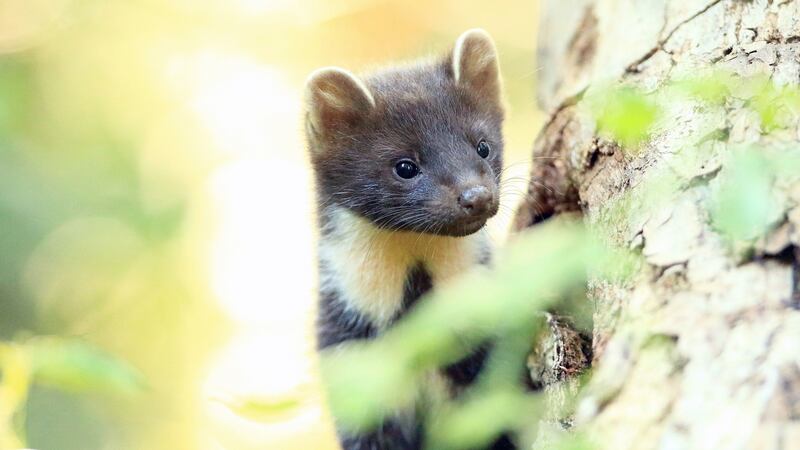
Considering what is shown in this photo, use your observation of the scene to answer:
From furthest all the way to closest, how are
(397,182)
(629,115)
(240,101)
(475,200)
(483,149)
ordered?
(240,101) < (483,149) < (397,182) < (475,200) < (629,115)

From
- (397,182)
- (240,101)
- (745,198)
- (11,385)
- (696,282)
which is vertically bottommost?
(240,101)

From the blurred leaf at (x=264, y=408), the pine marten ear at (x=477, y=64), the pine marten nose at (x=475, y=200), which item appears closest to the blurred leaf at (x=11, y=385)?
the blurred leaf at (x=264, y=408)

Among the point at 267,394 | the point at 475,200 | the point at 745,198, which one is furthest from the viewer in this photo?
the point at 475,200

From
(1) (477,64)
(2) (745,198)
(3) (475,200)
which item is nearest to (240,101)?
(1) (477,64)

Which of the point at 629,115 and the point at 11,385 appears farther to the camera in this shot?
the point at 11,385

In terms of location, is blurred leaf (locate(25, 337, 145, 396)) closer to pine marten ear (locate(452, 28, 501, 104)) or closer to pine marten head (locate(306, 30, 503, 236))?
pine marten head (locate(306, 30, 503, 236))

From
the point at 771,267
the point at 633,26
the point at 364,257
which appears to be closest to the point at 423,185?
the point at 364,257

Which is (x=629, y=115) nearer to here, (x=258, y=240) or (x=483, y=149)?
(x=483, y=149)

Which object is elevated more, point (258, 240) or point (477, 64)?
point (477, 64)
